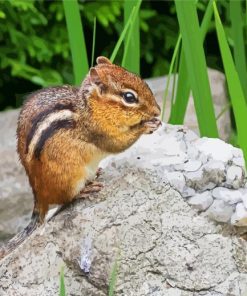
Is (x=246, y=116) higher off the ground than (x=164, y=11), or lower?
higher

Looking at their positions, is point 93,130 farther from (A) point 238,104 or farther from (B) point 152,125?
(A) point 238,104

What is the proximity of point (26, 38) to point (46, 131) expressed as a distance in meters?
2.36

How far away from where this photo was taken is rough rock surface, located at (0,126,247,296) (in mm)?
2859

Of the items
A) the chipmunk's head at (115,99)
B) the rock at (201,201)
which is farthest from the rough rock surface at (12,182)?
the rock at (201,201)

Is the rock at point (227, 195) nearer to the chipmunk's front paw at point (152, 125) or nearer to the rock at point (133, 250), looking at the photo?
the rock at point (133, 250)

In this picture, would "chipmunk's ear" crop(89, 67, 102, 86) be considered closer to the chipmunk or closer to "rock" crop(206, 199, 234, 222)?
the chipmunk

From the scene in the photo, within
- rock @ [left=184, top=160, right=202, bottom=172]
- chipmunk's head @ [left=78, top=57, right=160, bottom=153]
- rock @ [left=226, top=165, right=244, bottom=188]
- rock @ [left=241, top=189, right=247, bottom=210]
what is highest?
chipmunk's head @ [left=78, top=57, right=160, bottom=153]

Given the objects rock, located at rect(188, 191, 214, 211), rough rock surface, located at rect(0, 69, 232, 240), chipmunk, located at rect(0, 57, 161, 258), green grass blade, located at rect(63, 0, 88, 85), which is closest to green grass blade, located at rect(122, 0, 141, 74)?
green grass blade, located at rect(63, 0, 88, 85)

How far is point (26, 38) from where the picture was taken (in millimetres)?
5258

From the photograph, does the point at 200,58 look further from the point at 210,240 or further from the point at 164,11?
the point at 164,11

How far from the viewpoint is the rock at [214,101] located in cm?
497

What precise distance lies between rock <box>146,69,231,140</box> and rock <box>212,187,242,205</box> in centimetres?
199

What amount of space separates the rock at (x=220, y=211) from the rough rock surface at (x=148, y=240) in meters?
0.01

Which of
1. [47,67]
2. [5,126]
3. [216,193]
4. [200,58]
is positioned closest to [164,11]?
[47,67]
